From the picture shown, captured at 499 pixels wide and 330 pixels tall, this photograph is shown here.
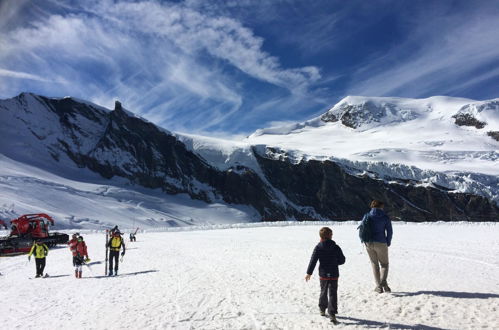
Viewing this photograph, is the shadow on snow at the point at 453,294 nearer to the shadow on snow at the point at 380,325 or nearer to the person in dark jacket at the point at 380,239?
the person in dark jacket at the point at 380,239

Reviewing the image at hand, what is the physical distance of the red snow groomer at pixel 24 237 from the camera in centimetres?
2406

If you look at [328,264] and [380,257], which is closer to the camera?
[328,264]

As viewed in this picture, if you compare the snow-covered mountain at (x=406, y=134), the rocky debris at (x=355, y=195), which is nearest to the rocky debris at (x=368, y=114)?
the snow-covered mountain at (x=406, y=134)

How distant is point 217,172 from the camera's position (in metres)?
108

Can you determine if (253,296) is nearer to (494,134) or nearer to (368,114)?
(494,134)

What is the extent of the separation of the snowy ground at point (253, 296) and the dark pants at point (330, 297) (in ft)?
0.84

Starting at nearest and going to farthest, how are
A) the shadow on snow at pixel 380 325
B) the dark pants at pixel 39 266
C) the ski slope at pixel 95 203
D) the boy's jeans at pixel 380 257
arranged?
the shadow on snow at pixel 380 325 < the boy's jeans at pixel 380 257 < the dark pants at pixel 39 266 < the ski slope at pixel 95 203

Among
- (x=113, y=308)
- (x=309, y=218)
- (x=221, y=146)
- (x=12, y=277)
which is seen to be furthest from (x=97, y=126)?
(x=113, y=308)

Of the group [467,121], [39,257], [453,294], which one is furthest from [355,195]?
[453,294]

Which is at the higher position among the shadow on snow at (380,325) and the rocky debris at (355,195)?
the rocky debris at (355,195)

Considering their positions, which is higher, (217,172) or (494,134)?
(494,134)

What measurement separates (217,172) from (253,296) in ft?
327

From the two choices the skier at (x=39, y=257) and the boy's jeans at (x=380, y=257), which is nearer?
the boy's jeans at (x=380, y=257)

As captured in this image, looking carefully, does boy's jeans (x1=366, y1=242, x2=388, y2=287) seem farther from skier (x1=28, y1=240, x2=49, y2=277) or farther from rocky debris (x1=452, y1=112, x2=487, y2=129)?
rocky debris (x1=452, y1=112, x2=487, y2=129)
